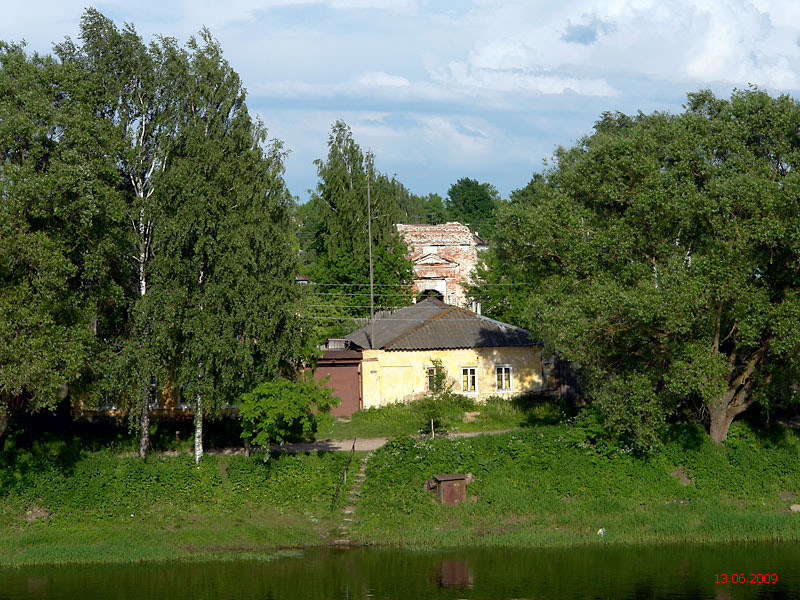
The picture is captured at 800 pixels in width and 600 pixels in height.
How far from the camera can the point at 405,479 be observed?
2848cm

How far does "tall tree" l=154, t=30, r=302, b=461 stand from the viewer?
27484mm

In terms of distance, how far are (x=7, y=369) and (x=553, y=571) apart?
1683cm

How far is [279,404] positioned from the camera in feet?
90.6

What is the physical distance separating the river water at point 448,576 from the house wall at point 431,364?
1516cm

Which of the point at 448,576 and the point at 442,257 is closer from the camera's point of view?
the point at 448,576

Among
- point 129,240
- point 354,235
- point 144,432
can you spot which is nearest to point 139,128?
point 129,240

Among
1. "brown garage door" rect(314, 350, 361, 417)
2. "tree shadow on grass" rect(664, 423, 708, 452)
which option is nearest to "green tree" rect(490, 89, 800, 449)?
"tree shadow on grass" rect(664, 423, 708, 452)

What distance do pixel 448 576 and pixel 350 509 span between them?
243 inches

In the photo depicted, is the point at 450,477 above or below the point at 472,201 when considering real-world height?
below

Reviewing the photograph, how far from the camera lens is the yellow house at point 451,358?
130 feet

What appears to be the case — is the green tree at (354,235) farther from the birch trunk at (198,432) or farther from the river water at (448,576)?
the river water at (448,576)

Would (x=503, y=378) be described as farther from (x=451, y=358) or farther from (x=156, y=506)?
(x=156, y=506)

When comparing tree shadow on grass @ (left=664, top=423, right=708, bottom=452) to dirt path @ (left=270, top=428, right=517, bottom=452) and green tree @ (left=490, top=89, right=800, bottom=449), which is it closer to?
green tree @ (left=490, top=89, right=800, bottom=449)

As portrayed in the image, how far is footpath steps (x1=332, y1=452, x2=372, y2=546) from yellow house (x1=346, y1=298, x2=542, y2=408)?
365 inches
